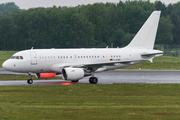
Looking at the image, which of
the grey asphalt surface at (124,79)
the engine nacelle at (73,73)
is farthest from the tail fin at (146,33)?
the engine nacelle at (73,73)

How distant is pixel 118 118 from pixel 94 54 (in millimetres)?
19486

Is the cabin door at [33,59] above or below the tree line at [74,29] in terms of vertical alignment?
below

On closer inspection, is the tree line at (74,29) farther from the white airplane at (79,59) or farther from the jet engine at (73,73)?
the jet engine at (73,73)

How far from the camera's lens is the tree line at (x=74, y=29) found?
127750 mm

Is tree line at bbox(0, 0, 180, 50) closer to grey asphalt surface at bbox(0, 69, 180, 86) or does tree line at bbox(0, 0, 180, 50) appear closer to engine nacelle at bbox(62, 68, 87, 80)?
grey asphalt surface at bbox(0, 69, 180, 86)

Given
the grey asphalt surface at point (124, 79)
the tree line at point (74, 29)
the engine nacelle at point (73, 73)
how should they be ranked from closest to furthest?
the engine nacelle at point (73, 73) → the grey asphalt surface at point (124, 79) → the tree line at point (74, 29)

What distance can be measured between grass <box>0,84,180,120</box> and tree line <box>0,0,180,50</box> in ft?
312

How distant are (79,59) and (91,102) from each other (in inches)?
547

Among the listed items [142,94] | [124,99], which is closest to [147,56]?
[142,94]

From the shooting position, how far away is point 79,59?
34719mm

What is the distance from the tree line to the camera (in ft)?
419

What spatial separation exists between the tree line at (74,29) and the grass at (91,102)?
95158mm

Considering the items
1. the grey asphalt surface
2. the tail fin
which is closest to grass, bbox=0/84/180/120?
the grey asphalt surface

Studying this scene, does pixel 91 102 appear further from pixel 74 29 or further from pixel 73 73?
pixel 74 29
